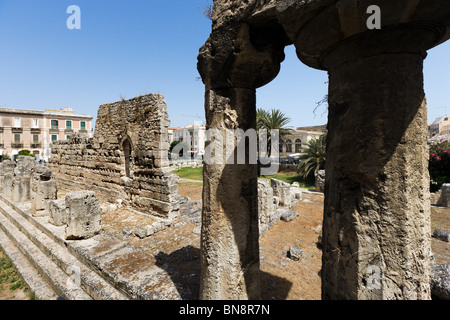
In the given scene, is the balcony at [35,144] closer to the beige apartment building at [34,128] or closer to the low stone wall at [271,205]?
the beige apartment building at [34,128]

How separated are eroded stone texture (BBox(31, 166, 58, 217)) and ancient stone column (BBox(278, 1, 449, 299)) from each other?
25.6ft

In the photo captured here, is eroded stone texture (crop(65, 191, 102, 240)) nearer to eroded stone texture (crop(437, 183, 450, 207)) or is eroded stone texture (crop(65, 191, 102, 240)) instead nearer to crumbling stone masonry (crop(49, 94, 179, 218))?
crumbling stone masonry (crop(49, 94, 179, 218))

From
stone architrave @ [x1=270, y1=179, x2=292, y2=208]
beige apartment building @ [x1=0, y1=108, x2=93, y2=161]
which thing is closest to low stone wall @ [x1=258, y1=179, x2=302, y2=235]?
stone architrave @ [x1=270, y1=179, x2=292, y2=208]

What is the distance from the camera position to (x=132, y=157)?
27.9 feet

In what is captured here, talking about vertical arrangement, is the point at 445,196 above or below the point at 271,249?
above

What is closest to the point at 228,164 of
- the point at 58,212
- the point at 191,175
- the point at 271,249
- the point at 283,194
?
the point at 271,249

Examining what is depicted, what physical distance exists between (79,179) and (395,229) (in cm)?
1310

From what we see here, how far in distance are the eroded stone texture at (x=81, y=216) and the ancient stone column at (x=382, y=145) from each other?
16.2 feet

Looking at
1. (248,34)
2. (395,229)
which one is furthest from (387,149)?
(248,34)

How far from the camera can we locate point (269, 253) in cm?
534

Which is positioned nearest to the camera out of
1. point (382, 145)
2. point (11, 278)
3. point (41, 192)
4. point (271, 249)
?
point (382, 145)

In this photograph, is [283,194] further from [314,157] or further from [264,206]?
[314,157]

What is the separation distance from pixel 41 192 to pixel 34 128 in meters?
32.8
